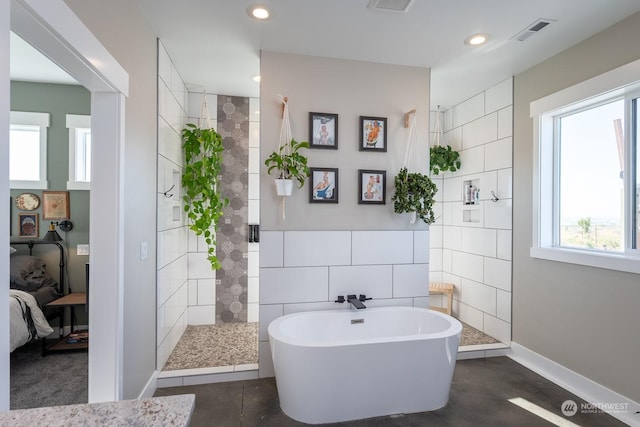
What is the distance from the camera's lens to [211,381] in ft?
8.37

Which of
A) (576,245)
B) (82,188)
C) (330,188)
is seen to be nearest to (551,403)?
(576,245)

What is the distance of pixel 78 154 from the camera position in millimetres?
3529

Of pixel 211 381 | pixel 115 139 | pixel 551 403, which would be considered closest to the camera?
pixel 115 139

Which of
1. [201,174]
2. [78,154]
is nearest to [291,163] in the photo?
[201,174]

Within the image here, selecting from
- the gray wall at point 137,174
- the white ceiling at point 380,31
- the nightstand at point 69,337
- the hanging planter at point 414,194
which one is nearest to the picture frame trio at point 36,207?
the nightstand at point 69,337

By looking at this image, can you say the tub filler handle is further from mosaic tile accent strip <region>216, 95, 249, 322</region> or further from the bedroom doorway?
the bedroom doorway

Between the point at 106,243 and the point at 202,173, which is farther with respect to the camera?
the point at 202,173

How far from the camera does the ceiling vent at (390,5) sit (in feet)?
6.45

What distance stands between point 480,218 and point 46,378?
410 cm

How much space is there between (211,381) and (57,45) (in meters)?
2.31

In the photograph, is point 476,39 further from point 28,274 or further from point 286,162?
point 28,274

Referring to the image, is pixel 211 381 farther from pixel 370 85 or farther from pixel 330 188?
pixel 370 85

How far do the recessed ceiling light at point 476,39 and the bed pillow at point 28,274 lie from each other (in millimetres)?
4301

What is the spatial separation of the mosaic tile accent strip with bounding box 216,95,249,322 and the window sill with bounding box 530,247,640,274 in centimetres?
279
